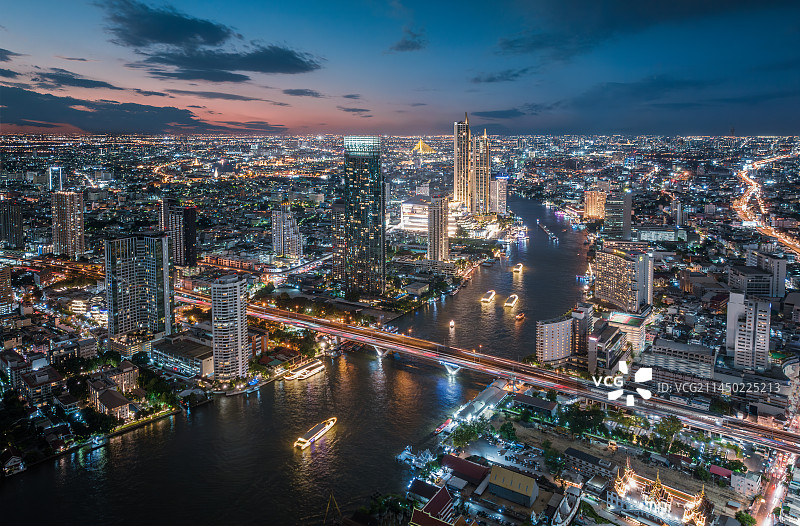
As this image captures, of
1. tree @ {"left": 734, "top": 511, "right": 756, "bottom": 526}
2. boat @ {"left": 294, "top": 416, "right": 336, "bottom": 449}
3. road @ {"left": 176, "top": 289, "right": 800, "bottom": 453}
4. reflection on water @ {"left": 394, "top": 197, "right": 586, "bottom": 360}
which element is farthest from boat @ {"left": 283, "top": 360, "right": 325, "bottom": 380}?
tree @ {"left": 734, "top": 511, "right": 756, "bottom": 526}

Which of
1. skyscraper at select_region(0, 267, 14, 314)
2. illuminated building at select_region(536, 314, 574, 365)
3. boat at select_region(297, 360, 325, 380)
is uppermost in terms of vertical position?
skyscraper at select_region(0, 267, 14, 314)

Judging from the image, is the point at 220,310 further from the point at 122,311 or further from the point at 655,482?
the point at 655,482

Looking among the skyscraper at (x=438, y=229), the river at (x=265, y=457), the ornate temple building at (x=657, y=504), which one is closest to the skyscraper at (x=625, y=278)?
the river at (x=265, y=457)

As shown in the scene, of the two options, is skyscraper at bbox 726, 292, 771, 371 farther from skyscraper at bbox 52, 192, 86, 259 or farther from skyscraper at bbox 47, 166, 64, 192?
skyscraper at bbox 47, 166, 64, 192

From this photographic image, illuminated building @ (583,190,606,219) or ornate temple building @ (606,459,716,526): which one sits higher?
illuminated building @ (583,190,606,219)

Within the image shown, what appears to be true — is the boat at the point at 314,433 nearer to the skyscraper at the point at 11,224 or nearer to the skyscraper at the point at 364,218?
the skyscraper at the point at 364,218

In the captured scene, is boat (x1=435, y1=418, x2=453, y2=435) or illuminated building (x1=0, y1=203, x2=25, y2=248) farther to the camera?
illuminated building (x1=0, y1=203, x2=25, y2=248)
